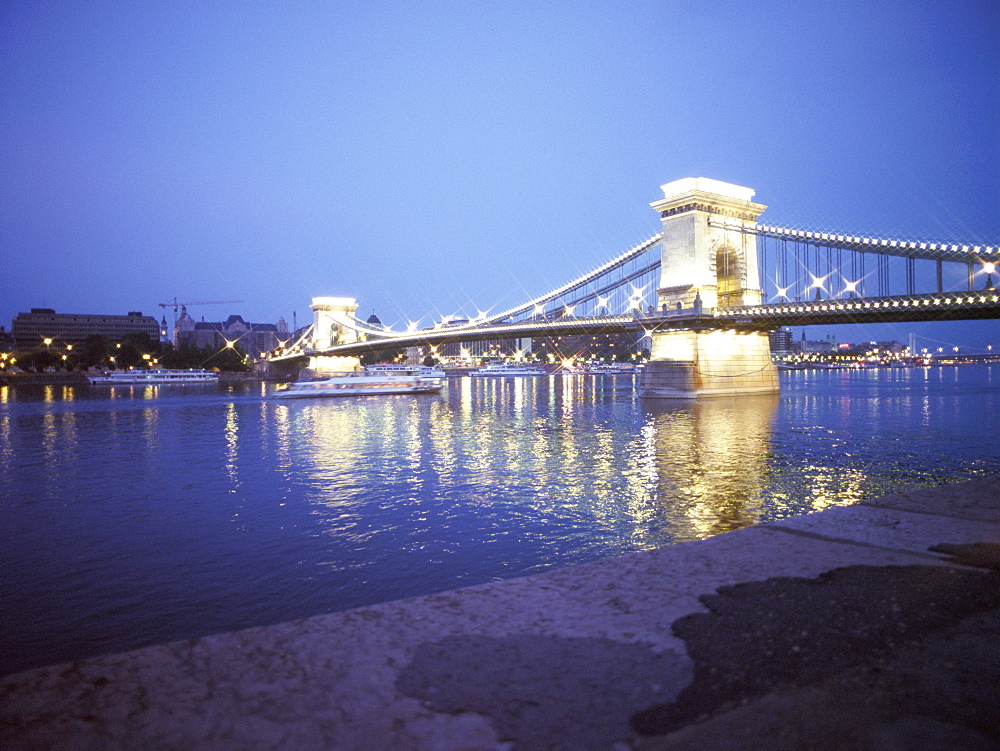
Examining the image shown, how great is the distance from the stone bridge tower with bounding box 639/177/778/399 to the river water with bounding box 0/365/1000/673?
14.4 metres

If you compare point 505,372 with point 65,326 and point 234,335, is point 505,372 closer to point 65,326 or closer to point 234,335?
point 234,335

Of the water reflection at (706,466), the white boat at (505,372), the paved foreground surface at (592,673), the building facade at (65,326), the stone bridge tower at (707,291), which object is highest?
the building facade at (65,326)

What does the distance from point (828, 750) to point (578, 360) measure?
130 m

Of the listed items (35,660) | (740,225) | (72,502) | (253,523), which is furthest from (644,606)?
(740,225)

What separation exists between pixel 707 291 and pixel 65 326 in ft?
552

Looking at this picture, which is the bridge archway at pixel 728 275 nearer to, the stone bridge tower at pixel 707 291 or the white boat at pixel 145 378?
the stone bridge tower at pixel 707 291

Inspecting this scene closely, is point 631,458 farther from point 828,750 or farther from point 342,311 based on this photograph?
point 342,311

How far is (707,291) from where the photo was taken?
130 feet

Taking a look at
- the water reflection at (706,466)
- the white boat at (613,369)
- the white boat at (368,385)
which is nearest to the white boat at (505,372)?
the white boat at (613,369)

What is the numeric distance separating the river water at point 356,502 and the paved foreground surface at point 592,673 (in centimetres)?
240

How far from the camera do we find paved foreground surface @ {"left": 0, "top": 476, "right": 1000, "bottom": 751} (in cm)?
268

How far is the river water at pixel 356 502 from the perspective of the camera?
6.53 m

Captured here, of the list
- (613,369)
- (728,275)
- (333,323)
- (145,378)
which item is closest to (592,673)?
(728,275)

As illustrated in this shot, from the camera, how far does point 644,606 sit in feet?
13.4
